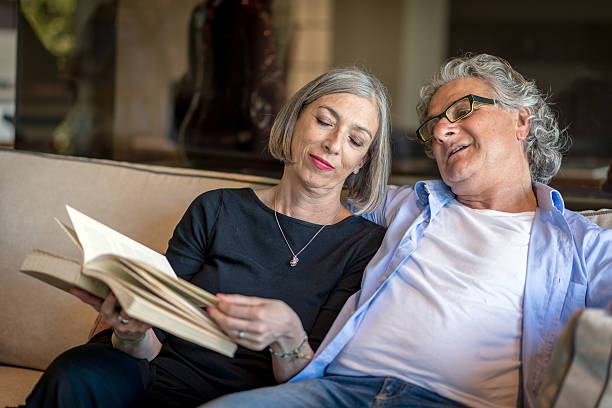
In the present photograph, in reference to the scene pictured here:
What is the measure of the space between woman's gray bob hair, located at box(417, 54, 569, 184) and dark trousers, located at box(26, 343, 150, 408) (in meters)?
1.06

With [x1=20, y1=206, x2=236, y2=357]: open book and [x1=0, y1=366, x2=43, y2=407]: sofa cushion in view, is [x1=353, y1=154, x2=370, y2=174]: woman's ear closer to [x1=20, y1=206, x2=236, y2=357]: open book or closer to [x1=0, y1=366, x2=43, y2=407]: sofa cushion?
[x1=20, y1=206, x2=236, y2=357]: open book

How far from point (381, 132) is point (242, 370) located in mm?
703

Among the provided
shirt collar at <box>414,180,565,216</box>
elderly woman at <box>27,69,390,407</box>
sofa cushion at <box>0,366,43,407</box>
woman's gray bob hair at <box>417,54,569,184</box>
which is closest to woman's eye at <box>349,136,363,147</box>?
elderly woman at <box>27,69,390,407</box>

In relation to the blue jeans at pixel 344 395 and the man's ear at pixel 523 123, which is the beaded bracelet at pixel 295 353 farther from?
the man's ear at pixel 523 123

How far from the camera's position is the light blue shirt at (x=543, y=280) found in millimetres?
1368

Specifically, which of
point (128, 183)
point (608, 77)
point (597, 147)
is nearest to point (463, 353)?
point (128, 183)

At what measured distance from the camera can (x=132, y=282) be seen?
Answer: 111 centimetres

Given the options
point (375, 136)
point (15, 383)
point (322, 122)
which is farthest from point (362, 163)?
point (15, 383)

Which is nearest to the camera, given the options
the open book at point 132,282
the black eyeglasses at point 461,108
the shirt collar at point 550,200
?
the open book at point 132,282

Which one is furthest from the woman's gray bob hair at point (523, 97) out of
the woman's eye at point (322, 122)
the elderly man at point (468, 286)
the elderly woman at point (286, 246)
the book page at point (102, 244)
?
the book page at point (102, 244)

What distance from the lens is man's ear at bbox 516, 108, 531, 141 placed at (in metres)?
1.67

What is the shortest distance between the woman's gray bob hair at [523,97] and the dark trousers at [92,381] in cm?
106

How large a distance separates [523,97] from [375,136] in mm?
397

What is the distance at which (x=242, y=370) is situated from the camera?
1467 mm
